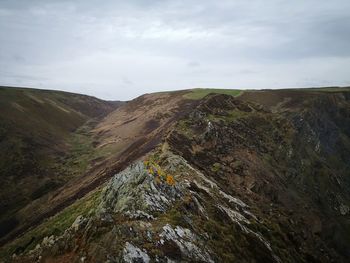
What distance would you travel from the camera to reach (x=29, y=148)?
63938 millimetres

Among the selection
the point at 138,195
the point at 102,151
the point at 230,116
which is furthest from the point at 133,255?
the point at 102,151

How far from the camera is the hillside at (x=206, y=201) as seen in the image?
57.2 ft

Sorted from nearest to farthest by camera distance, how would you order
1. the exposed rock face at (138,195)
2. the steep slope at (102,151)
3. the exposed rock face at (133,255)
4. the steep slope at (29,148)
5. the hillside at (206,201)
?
the exposed rock face at (133,255) → the hillside at (206,201) → the exposed rock face at (138,195) → the steep slope at (102,151) → the steep slope at (29,148)

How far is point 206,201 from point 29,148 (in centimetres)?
5194

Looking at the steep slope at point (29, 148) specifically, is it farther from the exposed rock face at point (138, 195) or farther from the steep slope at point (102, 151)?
the exposed rock face at point (138, 195)

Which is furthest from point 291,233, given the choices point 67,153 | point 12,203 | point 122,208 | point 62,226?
point 67,153

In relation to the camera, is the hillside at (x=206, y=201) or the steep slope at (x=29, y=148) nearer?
the hillside at (x=206, y=201)

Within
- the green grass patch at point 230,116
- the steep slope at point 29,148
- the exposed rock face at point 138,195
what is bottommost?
the steep slope at point 29,148

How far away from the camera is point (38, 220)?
34969 mm

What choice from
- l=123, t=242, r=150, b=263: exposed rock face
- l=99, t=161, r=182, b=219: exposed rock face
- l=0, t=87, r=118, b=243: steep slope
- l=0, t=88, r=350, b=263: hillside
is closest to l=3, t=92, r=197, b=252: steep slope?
l=0, t=88, r=350, b=263: hillside

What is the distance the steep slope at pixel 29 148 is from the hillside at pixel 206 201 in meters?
2.89

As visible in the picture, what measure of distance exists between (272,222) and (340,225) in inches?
660

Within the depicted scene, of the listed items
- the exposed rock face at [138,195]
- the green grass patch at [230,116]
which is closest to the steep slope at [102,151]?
the green grass patch at [230,116]

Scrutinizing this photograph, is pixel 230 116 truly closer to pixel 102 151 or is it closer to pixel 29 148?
pixel 102 151
